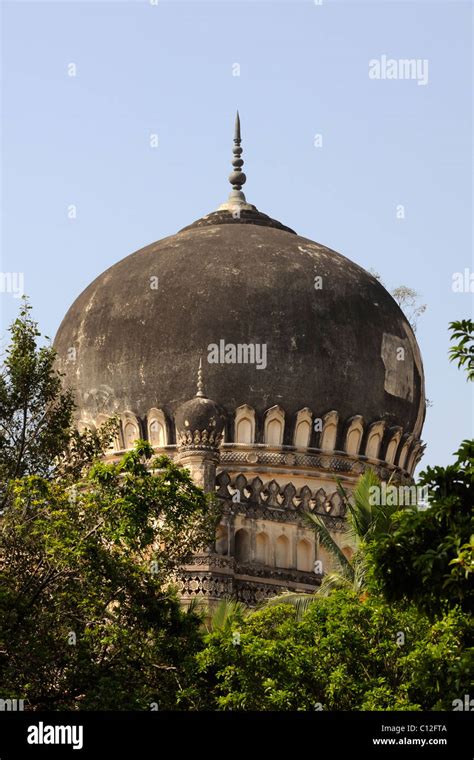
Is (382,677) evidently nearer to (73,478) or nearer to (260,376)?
(73,478)

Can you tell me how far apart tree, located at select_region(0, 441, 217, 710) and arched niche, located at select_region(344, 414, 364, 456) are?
12219mm

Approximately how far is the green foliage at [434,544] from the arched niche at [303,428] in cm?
1676

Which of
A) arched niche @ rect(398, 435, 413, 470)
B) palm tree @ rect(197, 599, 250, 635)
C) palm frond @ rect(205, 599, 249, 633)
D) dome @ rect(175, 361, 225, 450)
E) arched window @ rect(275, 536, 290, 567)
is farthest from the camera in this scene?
arched niche @ rect(398, 435, 413, 470)

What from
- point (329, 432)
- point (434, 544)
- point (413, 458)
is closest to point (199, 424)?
point (329, 432)

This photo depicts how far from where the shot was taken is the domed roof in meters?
31.6

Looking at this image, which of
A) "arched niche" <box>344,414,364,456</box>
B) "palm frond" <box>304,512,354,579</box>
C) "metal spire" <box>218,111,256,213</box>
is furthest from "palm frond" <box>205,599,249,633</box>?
"metal spire" <box>218,111,256,213</box>

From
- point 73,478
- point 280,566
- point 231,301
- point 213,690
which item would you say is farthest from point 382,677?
point 231,301

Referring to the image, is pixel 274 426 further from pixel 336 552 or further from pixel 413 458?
pixel 336 552

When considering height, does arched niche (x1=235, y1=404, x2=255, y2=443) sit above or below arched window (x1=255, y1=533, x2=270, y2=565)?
above

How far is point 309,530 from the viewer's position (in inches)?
1208

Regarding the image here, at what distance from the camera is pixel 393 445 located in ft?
108

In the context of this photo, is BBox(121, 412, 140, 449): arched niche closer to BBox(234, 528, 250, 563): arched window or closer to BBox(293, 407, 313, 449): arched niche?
BBox(293, 407, 313, 449): arched niche

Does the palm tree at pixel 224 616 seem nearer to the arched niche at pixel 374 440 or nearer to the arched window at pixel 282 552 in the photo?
the arched window at pixel 282 552

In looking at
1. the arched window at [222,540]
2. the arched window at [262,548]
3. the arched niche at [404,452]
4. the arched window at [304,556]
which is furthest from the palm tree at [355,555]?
the arched niche at [404,452]
